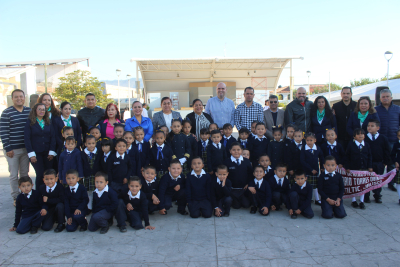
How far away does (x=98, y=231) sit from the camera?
3.54 meters

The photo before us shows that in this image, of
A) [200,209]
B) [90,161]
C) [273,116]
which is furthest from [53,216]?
[273,116]

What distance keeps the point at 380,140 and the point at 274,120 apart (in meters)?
1.78

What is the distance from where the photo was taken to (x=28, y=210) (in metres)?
3.62

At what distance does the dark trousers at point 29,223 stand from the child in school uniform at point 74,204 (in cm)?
33

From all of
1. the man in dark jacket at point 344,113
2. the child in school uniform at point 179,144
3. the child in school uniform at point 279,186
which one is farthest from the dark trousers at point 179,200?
the man in dark jacket at point 344,113

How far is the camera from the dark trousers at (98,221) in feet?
11.5

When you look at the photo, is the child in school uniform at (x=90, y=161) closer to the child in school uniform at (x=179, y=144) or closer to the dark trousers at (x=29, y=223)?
the dark trousers at (x=29, y=223)

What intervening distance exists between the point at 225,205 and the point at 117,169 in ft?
5.50

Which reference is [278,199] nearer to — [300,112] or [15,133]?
[300,112]

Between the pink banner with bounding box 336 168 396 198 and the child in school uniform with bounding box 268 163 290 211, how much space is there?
1044mm

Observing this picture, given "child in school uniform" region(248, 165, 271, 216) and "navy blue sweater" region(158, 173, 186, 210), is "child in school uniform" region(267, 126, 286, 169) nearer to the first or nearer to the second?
"child in school uniform" region(248, 165, 271, 216)

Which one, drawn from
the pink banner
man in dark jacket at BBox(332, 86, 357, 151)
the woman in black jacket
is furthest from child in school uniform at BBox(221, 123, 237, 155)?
man in dark jacket at BBox(332, 86, 357, 151)

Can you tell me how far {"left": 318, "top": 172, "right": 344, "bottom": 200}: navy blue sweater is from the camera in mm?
4020

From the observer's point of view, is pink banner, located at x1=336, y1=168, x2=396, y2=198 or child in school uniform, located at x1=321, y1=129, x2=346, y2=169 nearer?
pink banner, located at x1=336, y1=168, x2=396, y2=198
